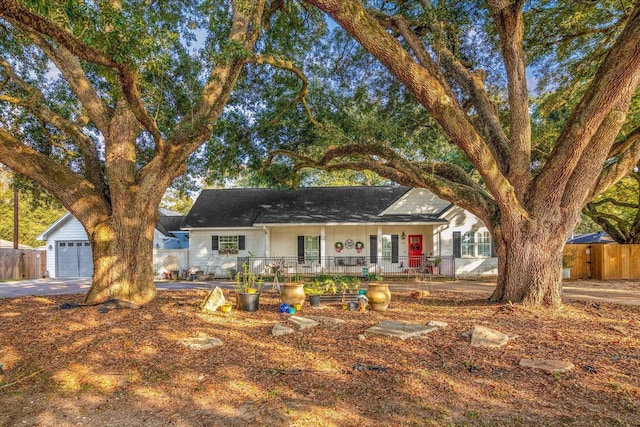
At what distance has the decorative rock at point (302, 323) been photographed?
6.46 meters

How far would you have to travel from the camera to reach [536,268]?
8.20 meters

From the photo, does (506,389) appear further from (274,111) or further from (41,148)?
(41,148)

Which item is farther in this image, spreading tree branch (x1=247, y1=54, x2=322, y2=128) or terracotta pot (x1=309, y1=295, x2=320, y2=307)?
spreading tree branch (x1=247, y1=54, x2=322, y2=128)

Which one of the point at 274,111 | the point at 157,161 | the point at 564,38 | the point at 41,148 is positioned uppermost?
the point at 564,38

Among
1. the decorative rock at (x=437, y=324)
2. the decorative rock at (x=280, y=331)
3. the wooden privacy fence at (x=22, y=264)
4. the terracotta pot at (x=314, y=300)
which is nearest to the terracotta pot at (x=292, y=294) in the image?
the terracotta pot at (x=314, y=300)

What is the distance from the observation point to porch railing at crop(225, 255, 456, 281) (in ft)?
58.2

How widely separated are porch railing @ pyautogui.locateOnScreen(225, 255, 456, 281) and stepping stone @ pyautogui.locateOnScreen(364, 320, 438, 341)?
37.0 ft

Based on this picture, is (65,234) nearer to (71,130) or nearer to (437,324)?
(71,130)

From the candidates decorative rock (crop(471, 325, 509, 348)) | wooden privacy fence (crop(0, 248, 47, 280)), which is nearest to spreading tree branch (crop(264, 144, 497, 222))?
decorative rock (crop(471, 325, 509, 348))

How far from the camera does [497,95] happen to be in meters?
12.7

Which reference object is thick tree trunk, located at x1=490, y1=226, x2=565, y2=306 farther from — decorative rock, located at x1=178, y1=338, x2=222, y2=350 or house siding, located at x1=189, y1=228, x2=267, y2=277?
house siding, located at x1=189, y1=228, x2=267, y2=277

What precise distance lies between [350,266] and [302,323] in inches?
476

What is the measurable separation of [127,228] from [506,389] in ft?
26.0

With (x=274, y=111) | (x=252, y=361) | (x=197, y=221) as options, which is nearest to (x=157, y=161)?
(x=274, y=111)
